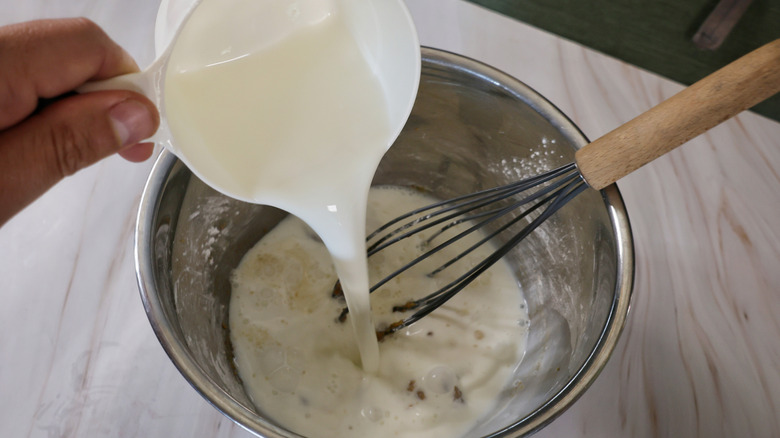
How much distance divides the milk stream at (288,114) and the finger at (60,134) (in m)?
0.08

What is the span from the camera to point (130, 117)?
1.71 feet

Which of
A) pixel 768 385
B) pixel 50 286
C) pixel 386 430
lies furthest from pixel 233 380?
pixel 768 385

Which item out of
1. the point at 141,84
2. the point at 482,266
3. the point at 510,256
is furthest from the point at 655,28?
the point at 141,84

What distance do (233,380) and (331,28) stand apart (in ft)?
1.47

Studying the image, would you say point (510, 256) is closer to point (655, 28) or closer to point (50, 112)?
point (50, 112)

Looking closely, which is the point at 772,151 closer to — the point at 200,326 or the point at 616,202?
the point at 616,202

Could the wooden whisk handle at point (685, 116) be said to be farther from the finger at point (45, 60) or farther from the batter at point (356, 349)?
the finger at point (45, 60)

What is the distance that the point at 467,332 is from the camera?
3.08 feet

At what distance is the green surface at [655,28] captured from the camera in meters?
1.47

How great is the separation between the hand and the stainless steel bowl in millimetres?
146

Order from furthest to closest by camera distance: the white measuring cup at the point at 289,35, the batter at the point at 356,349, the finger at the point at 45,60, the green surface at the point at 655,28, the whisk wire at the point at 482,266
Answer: the green surface at the point at 655,28 < the batter at the point at 356,349 < the whisk wire at the point at 482,266 < the white measuring cup at the point at 289,35 < the finger at the point at 45,60

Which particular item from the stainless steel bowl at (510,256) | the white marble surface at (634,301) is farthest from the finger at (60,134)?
the white marble surface at (634,301)

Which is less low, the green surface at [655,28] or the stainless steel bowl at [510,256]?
the green surface at [655,28]

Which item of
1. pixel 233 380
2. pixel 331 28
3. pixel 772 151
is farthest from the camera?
pixel 772 151
